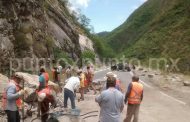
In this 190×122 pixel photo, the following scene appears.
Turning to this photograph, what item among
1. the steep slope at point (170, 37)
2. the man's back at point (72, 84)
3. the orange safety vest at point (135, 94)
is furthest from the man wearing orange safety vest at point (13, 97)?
the steep slope at point (170, 37)

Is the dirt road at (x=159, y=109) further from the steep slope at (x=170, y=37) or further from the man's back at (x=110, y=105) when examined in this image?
the steep slope at (x=170, y=37)

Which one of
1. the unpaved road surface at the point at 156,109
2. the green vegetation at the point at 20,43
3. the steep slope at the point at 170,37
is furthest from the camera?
the steep slope at the point at 170,37

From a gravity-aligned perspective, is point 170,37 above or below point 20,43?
above

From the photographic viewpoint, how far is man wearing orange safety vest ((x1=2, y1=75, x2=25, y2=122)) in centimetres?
1144

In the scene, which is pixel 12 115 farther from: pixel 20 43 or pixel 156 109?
pixel 20 43

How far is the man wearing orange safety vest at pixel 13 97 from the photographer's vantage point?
37.5 feet

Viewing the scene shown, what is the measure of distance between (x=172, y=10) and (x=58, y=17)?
67809 millimetres

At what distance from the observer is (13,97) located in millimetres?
11430

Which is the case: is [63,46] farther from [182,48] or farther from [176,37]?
[176,37]

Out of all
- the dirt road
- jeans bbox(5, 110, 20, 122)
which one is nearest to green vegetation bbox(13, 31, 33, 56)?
the dirt road

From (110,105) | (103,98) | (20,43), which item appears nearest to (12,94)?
(103,98)

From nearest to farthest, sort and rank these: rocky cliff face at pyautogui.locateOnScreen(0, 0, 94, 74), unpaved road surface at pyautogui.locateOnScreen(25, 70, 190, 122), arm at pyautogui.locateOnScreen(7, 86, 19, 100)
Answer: arm at pyautogui.locateOnScreen(7, 86, 19, 100) → unpaved road surface at pyautogui.locateOnScreen(25, 70, 190, 122) → rocky cliff face at pyautogui.locateOnScreen(0, 0, 94, 74)

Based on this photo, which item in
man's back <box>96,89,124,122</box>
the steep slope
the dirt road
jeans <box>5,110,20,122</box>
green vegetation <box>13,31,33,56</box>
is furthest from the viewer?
the steep slope

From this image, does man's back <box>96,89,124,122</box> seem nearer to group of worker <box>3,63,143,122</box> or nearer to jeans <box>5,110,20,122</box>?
group of worker <box>3,63,143,122</box>
